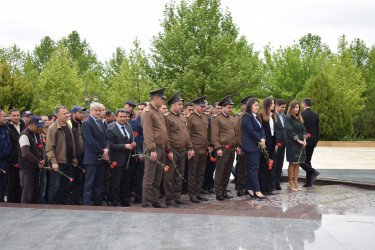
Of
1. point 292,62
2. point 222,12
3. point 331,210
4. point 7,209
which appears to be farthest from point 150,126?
point 292,62

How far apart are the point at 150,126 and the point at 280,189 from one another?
4257mm

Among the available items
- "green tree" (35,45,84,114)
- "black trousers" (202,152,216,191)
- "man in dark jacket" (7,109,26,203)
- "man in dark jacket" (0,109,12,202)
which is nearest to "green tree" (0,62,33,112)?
"green tree" (35,45,84,114)

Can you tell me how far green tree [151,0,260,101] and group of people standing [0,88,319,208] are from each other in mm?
16735

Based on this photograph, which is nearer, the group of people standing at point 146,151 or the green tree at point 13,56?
the group of people standing at point 146,151

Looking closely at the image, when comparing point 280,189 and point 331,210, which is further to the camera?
point 280,189

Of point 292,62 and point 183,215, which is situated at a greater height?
point 292,62

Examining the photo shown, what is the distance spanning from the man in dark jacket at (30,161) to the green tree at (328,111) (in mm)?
21893

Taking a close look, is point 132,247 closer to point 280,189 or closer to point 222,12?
point 280,189

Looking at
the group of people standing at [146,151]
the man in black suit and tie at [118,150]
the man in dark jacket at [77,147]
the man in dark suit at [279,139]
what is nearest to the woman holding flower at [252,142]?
the group of people standing at [146,151]

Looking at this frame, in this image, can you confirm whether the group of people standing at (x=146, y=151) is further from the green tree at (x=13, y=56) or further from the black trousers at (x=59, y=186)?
the green tree at (x=13, y=56)

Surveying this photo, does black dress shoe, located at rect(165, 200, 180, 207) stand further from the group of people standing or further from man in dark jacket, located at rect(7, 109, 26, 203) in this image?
man in dark jacket, located at rect(7, 109, 26, 203)

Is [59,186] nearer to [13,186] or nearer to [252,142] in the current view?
[13,186]

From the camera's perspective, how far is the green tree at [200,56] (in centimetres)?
2597

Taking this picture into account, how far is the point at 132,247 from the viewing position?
4586mm
